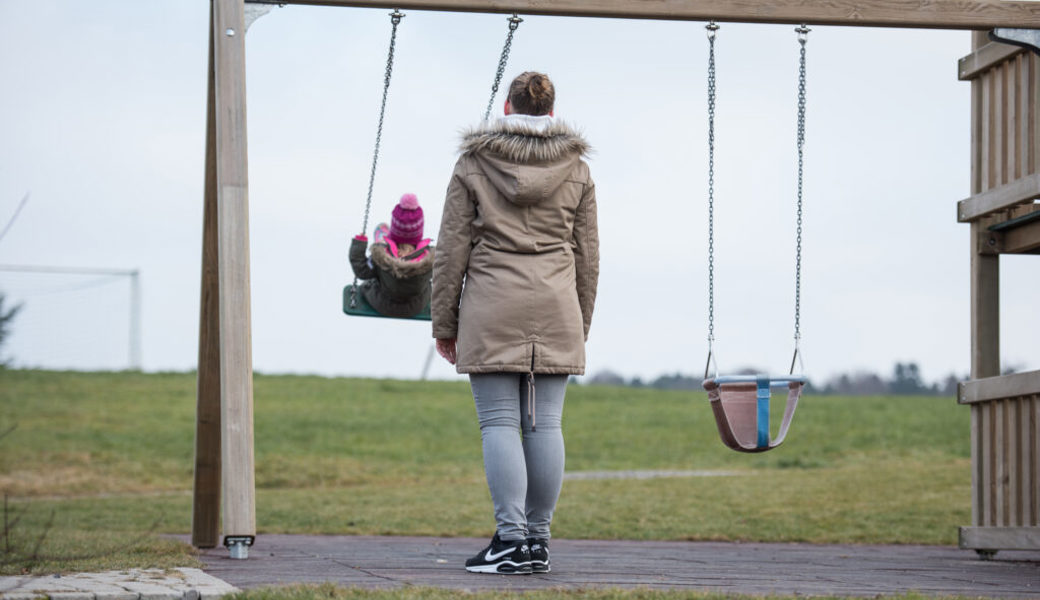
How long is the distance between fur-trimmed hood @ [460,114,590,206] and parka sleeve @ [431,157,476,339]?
0.12 meters

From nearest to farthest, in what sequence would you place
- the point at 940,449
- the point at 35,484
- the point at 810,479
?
the point at 810,479, the point at 35,484, the point at 940,449

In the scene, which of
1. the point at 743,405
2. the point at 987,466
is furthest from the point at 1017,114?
the point at 743,405

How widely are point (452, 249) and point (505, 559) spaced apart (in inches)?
52.2

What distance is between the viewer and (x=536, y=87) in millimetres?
5504

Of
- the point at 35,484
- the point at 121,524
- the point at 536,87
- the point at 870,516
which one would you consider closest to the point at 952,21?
the point at 536,87

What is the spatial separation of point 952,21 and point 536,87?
2.50 m

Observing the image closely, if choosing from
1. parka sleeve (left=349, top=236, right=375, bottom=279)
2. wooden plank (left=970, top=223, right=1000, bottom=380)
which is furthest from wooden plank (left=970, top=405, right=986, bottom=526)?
parka sleeve (left=349, top=236, right=375, bottom=279)

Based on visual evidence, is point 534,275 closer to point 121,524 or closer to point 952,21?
point 952,21

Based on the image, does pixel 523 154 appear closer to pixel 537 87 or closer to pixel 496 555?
pixel 537 87

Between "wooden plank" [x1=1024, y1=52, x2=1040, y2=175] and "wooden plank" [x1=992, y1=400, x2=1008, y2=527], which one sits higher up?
"wooden plank" [x1=1024, y1=52, x2=1040, y2=175]

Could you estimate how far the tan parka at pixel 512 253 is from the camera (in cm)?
528

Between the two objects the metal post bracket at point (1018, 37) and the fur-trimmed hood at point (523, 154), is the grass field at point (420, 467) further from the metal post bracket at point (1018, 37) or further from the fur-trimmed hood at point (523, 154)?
the metal post bracket at point (1018, 37)

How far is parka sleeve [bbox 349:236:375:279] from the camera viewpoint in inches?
306

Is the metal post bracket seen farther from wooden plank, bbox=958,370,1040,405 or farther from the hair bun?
the hair bun
